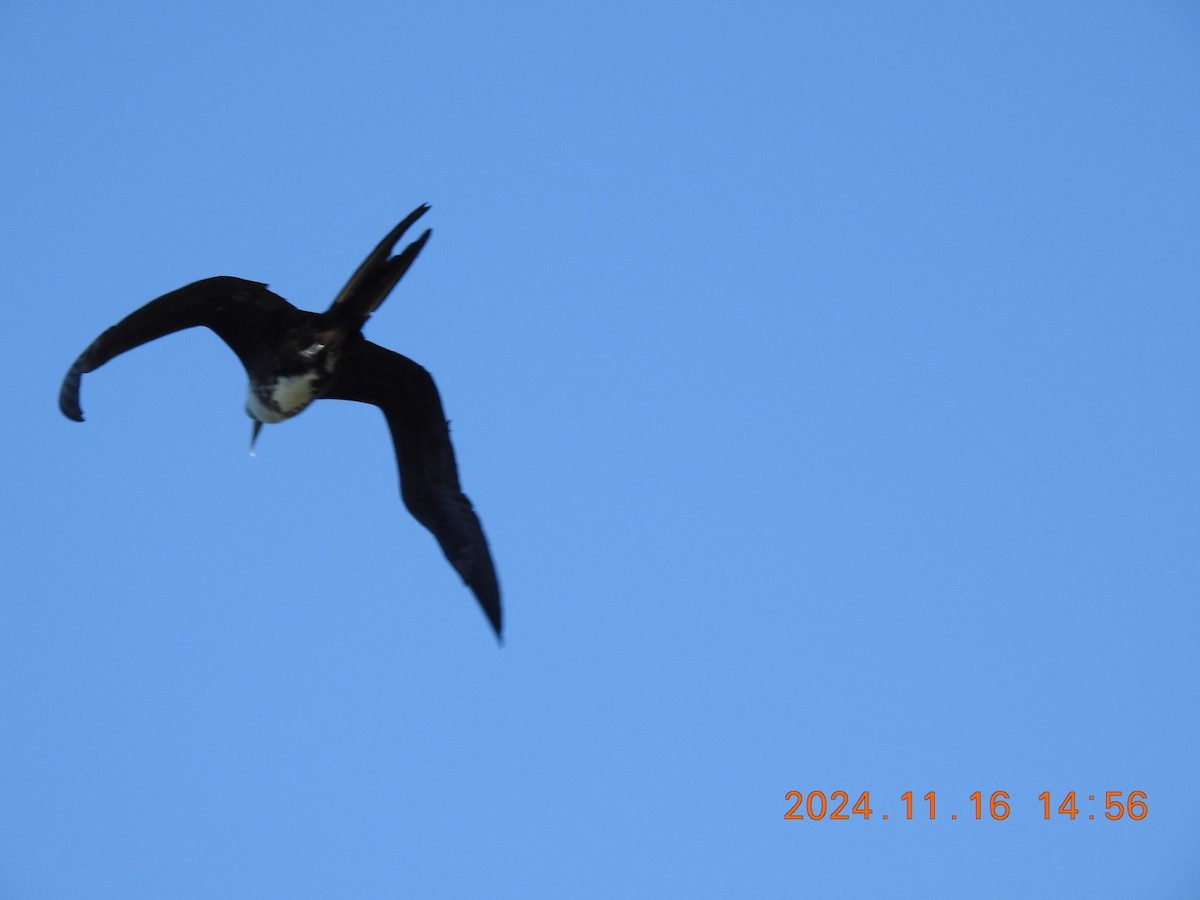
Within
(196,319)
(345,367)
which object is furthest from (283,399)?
(196,319)

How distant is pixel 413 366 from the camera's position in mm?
12656

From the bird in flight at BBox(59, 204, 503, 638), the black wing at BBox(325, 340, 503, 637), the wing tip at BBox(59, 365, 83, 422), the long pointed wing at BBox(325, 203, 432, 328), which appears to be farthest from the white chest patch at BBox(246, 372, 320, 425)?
the wing tip at BBox(59, 365, 83, 422)

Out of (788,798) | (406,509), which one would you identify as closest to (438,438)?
(406,509)

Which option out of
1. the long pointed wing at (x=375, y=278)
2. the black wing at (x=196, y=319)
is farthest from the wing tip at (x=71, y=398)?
the long pointed wing at (x=375, y=278)

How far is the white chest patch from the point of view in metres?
12.2

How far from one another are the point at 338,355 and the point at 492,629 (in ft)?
8.53

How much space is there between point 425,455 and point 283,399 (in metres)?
1.41

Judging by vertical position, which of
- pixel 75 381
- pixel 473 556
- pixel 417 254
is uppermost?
pixel 417 254

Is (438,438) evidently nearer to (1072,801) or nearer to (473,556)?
(473,556)

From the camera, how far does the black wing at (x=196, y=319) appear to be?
34.6 feet

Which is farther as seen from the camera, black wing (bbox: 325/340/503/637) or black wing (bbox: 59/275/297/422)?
black wing (bbox: 325/340/503/637)

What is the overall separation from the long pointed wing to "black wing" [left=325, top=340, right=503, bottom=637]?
2.13 ft

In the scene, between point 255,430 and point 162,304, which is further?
A: point 255,430

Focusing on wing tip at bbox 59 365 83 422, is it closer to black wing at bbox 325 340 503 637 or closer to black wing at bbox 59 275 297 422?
black wing at bbox 59 275 297 422
